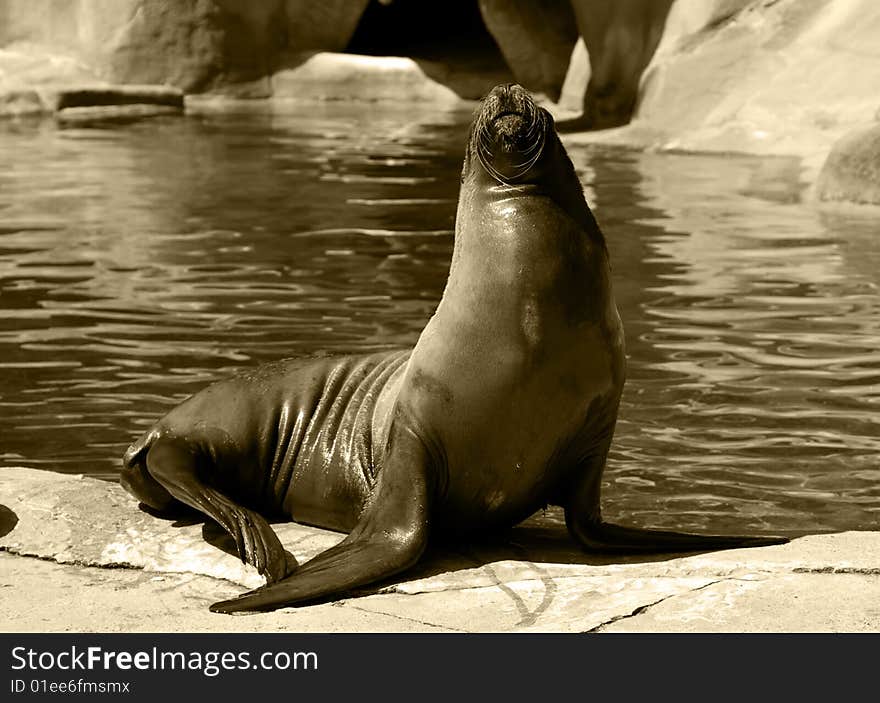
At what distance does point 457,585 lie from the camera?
3535 millimetres

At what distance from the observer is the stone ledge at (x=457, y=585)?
127 inches

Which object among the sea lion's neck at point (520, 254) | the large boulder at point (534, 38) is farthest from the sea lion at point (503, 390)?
the large boulder at point (534, 38)

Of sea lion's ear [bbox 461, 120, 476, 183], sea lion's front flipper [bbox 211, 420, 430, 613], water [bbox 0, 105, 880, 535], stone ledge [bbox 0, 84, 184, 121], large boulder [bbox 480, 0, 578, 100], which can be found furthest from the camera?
large boulder [bbox 480, 0, 578, 100]

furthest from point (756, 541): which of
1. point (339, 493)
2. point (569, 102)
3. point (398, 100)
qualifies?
point (398, 100)

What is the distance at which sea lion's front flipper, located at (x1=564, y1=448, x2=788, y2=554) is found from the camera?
384 cm

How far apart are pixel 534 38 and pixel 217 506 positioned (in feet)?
59.0

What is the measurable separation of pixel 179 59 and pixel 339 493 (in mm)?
19493

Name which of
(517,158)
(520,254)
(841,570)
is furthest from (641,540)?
(517,158)

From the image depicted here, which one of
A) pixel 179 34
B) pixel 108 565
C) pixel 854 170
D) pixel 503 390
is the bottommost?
pixel 179 34

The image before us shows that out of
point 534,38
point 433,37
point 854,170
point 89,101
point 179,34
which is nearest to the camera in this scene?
point 854,170

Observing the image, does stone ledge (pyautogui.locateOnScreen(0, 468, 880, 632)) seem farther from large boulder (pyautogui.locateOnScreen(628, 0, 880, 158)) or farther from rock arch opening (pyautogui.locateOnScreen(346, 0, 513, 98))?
rock arch opening (pyautogui.locateOnScreen(346, 0, 513, 98))

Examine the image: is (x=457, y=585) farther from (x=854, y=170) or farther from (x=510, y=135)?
(x=854, y=170)

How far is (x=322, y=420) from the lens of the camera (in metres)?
4.28

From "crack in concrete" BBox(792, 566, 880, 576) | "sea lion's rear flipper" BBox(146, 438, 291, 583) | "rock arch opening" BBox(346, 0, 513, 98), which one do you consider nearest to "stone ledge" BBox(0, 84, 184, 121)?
"rock arch opening" BBox(346, 0, 513, 98)
